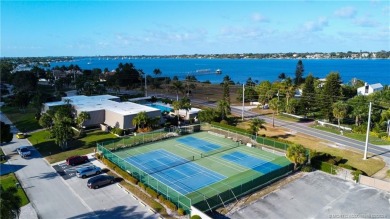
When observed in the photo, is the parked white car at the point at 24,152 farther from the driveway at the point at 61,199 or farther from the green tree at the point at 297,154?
the green tree at the point at 297,154

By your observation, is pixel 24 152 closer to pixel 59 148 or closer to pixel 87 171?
pixel 59 148

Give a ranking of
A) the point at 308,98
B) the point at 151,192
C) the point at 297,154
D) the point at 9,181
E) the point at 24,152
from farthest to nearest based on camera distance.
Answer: the point at 308,98, the point at 24,152, the point at 297,154, the point at 9,181, the point at 151,192

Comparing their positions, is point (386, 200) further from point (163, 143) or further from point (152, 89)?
point (152, 89)

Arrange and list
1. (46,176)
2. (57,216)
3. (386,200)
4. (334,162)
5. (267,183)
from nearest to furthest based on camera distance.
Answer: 1. (57,216)
2. (386,200)
3. (267,183)
4. (46,176)
5. (334,162)

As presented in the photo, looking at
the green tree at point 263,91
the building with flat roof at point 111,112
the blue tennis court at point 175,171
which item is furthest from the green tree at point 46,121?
the green tree at point 263,91

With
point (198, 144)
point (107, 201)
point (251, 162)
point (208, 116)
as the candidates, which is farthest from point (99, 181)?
point (208, 116)

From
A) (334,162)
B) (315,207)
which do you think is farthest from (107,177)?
(334,162)

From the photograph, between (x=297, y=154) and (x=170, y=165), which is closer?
(x=297, y=154)
